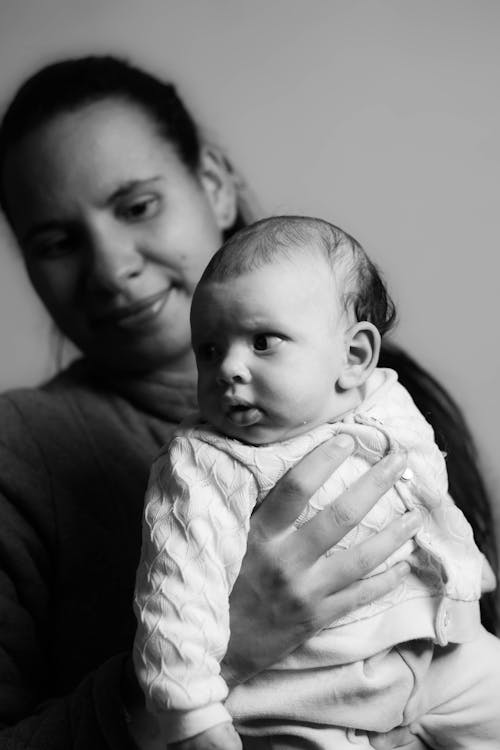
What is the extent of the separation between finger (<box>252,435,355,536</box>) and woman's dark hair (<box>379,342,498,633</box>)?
1.47ft

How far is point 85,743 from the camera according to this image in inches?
38.9

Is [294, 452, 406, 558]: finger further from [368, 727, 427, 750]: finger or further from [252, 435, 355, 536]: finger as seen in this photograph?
[368, 727, 427, 750]: finger

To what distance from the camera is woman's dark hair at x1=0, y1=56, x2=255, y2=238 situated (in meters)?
1.38

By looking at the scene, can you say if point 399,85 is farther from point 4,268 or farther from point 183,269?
point 4,268

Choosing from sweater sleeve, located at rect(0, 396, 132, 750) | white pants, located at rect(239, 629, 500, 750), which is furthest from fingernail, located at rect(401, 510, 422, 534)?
sweater sleeve, located at rect(0, 396, 132, 750)

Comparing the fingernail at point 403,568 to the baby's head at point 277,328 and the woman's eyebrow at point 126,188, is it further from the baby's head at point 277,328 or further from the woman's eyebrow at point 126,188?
the woman's eyebrow at point 126,188

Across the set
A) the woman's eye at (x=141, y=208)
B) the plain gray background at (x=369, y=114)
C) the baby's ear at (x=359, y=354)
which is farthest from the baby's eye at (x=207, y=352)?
the plain gray background at (x=369, y=114)

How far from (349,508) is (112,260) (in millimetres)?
615

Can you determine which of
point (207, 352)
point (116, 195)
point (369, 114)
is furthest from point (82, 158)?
point (369, 114)

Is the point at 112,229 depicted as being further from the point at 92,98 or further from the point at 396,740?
the point at 396,740

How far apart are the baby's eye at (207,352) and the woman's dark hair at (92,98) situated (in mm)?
613

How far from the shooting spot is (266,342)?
2.95ft

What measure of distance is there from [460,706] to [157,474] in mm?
431

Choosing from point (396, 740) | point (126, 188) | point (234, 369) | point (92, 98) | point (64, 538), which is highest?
point (92, 98)
